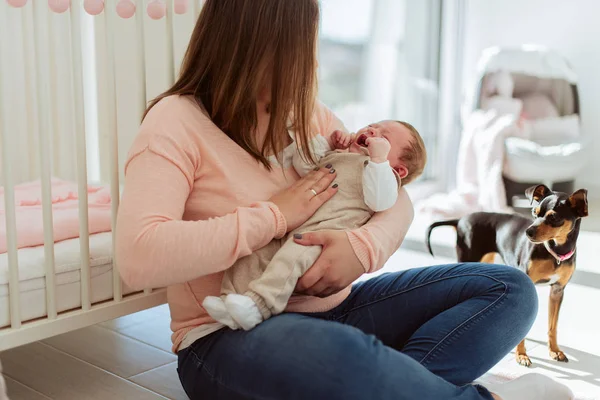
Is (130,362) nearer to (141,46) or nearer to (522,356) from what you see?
(141,46)

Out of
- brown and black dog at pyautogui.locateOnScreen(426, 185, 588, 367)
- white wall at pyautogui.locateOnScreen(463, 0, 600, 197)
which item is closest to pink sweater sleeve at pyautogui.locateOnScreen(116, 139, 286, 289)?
brown and black dog at pyautogui.locateOnScreen(426, 185, 588, 367)

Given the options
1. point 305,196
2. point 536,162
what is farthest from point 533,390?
point 536,162

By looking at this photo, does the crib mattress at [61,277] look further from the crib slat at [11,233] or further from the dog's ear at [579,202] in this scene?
the dog's ear at [579,202]

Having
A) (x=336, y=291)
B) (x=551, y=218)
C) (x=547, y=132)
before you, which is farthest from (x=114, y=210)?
(x=547, y=132)

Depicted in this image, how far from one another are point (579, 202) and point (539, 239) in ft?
0.37

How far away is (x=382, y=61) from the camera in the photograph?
3695 millimetres

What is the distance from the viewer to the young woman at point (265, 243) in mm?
961

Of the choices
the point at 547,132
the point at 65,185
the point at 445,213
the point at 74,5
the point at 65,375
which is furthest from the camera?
the point at 547,132

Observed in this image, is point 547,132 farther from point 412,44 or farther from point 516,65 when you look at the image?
point 412,44

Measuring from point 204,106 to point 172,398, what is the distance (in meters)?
0.61

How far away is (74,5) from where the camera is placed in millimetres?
1240

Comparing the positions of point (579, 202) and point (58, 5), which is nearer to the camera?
point (58, 5)

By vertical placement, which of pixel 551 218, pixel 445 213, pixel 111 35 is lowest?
pixel 445 213

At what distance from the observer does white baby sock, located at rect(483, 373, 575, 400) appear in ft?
3.65
